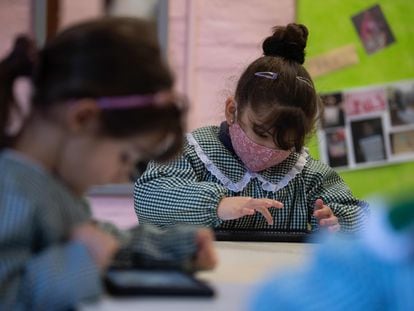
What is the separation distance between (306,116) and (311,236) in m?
0.19

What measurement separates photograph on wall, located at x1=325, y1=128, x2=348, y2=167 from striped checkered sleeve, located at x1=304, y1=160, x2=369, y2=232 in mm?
496

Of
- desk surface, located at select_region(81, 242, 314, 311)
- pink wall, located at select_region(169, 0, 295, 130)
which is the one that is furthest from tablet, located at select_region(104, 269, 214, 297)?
pink wall, located at select_region(169, 0, 295, 130)

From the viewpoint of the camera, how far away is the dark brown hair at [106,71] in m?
0.53

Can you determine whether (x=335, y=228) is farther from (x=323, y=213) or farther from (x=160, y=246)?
(x=160, y=246)

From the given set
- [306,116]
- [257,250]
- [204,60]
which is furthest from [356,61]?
[257,250]

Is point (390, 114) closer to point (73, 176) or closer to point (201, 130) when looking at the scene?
point (201, 130)

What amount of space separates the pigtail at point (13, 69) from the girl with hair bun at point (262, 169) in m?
0.43

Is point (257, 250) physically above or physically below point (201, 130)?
below

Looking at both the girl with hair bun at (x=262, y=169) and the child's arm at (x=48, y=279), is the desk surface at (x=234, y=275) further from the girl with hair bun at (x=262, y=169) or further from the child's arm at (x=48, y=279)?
the girl with hair bun at (x=262, y=169)

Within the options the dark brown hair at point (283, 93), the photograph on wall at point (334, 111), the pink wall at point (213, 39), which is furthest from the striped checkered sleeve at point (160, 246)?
the photograph on wall at point (334, 111)

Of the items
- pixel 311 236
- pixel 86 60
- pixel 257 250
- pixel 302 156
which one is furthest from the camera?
pixel 302 156

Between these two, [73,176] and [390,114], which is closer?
[73,176]

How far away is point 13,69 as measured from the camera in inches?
22.9

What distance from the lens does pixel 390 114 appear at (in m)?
1.71
